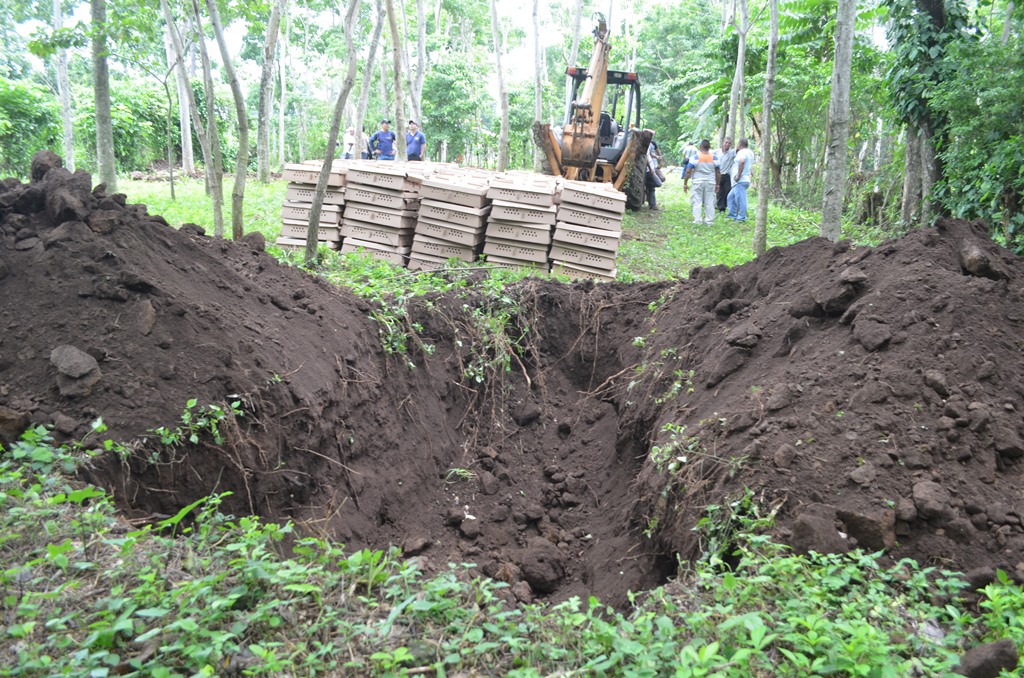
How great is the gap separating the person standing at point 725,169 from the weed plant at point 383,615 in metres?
15.0

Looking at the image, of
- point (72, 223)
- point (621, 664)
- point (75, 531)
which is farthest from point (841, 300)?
point (72, 223)

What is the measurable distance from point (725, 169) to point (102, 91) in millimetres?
13127

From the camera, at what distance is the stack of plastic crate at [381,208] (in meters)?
10.3

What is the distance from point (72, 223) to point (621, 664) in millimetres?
4424

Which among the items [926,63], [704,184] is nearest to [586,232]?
[926,63]

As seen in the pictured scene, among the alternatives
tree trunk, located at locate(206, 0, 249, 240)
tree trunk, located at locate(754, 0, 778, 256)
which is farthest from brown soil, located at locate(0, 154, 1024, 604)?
tree trunk, located at locate(754, 0, 778, 256)

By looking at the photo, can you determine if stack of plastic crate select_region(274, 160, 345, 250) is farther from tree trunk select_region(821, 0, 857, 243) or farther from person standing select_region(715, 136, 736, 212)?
person standing select_region(715, 136, 736, 212)

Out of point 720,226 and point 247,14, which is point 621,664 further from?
point 720,226

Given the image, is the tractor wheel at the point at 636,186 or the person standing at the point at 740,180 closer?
the person standing at the point at 740,180

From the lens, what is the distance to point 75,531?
10.9 feet

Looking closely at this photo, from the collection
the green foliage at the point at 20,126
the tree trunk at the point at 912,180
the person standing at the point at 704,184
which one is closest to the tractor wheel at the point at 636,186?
the person standing at the point at 704,184

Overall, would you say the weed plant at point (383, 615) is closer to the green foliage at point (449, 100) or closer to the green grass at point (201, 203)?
the green grass at point (201, 203)

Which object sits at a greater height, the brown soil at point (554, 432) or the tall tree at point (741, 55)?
the tall tree at point (741, 55)

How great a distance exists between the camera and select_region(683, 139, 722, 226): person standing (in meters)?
15.6
